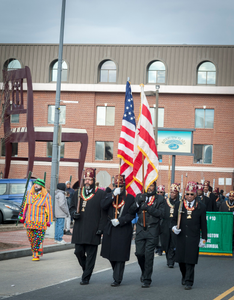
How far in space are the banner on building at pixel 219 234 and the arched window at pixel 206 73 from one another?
27938 mm

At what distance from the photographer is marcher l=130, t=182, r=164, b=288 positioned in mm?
8542

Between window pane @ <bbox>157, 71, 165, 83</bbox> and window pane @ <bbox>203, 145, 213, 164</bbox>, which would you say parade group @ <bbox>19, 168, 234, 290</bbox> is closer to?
window pane @ <bbox>203, 145, 213, 164</bbox>

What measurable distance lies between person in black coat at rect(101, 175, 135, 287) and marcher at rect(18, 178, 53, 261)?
2.94 meters

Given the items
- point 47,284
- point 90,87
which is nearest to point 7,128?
point 90,87

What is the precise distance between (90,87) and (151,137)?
31537mm

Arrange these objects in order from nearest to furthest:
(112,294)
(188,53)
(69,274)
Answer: (112,294)
(69,274)
(188,53)

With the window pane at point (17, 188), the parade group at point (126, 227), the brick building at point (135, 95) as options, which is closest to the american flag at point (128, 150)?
the parade group at point (126, 227)

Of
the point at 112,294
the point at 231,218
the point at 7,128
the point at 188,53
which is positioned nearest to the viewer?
the point at 112,294

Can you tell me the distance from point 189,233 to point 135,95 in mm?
33445

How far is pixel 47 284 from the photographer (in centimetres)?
866

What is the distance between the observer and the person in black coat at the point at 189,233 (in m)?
8.54

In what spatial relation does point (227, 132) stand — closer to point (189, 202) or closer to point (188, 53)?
point (188, 53)

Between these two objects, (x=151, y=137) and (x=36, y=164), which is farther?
(x=36, y=164)

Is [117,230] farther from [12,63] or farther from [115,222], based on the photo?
[12,63]
